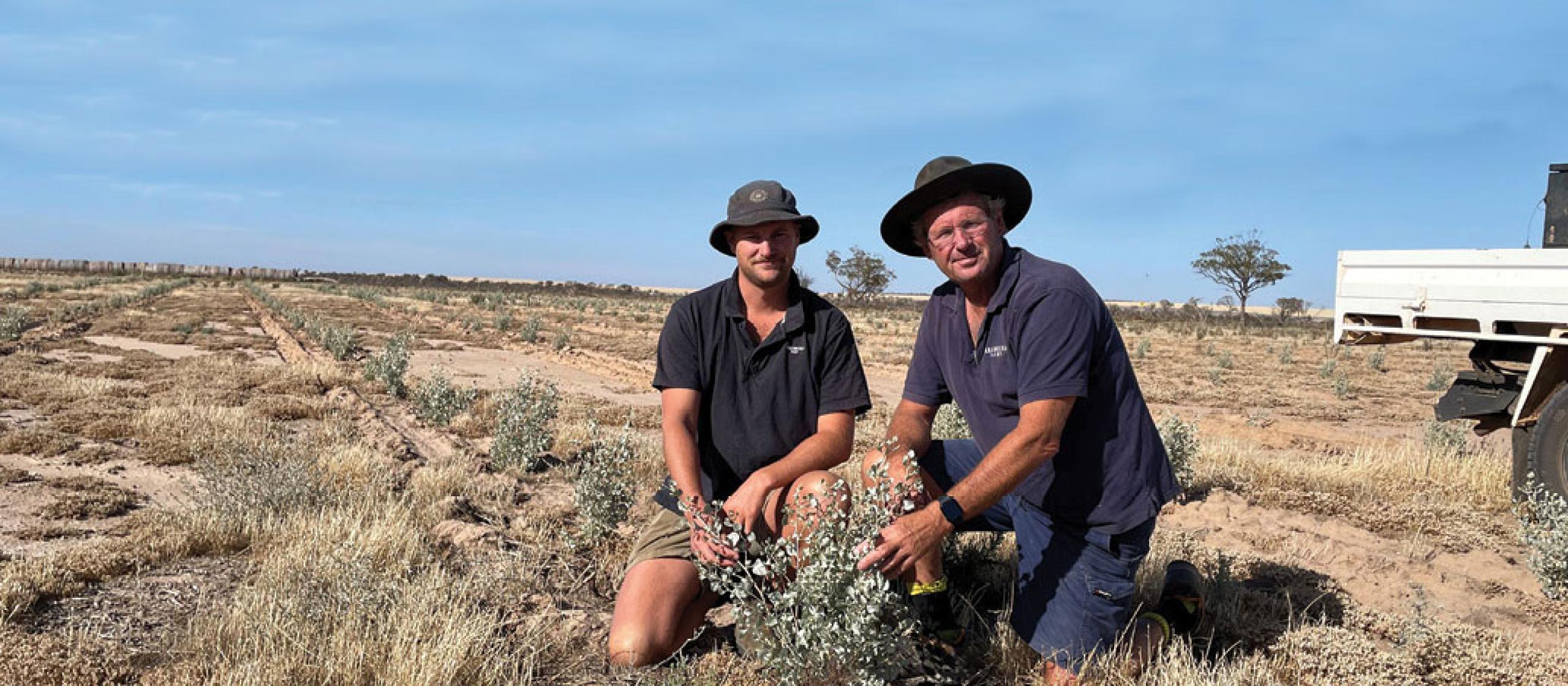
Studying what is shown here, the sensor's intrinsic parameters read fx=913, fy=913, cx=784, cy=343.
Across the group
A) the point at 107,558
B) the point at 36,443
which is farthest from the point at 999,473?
the point at 36,443

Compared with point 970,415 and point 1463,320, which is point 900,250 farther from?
point 1463,320

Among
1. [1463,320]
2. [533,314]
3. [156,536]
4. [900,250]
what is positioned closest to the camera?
[900,250]

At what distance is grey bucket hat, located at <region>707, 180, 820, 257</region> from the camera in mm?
3365

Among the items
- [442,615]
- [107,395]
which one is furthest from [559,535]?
[107,395]

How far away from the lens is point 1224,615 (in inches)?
156

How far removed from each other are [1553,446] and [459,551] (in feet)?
21.1

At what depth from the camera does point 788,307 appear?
372cm

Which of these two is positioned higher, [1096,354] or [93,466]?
[1096,354]

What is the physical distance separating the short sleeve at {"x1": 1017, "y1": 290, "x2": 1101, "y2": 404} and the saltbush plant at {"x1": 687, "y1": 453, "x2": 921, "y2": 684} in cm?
51

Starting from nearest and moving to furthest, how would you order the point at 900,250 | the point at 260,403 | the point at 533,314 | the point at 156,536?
the point at 900,250 → the point at 156,536 → the point at 260,403 → the point at 533,314

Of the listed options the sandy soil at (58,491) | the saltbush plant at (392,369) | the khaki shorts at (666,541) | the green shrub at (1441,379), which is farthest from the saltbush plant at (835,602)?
the green shrub at (1441,379)

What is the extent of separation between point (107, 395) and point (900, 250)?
9.41 metres

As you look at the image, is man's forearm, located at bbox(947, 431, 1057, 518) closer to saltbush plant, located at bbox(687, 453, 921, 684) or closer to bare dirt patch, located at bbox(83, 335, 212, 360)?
saltbush plant, located at bbox(687, 453, 921, 684)

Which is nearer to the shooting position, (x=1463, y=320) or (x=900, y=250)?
(x=900, y=250)
